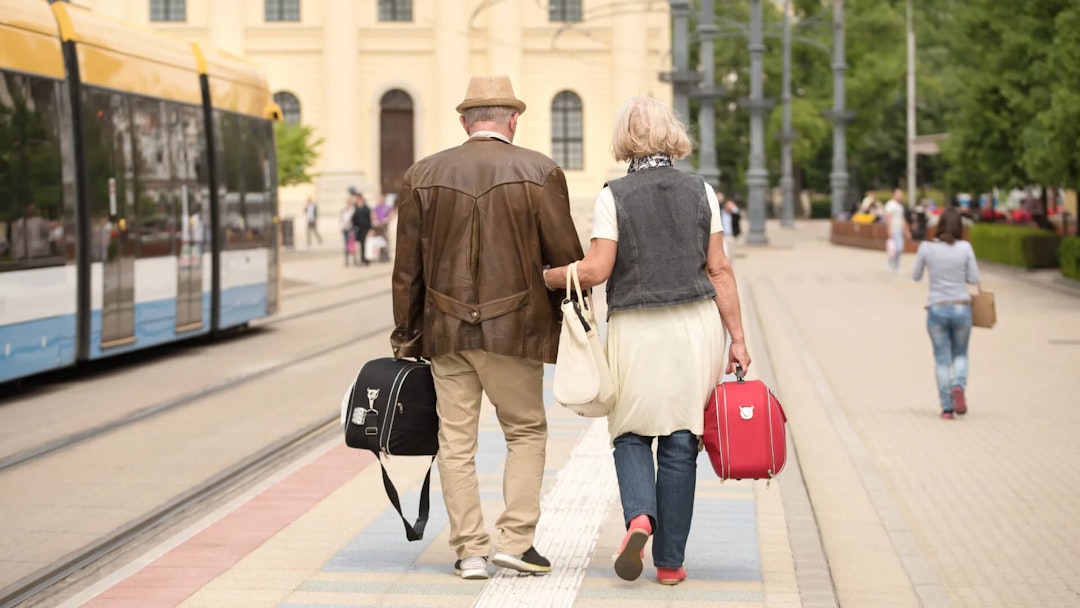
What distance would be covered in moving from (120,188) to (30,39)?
227cm

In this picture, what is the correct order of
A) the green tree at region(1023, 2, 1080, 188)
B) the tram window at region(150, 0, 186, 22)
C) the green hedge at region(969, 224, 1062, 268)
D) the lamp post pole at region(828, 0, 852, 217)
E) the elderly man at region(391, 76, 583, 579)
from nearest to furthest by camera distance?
the elderly man at region(391, 76, 583, 579) < the green tree at region(1023, 2, 1080, 188) < the green hedge at region(969, 224, 1062, 268) < the lamp post pole at region(828, 0, 852, 217) < the tram window at region(150, 0, 186, 22)

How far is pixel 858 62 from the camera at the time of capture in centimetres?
8050

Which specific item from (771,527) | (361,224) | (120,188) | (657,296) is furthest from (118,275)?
(361,224)

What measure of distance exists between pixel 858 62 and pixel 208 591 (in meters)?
76.3

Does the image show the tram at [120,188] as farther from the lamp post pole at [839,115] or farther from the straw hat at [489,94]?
the lamp post pole at [839,115]

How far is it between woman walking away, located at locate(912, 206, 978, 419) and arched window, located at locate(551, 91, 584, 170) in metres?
59.4

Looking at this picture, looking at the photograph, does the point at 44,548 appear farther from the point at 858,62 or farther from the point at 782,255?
the point at 858,62

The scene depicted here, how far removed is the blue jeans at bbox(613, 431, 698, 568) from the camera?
6488 millimetres

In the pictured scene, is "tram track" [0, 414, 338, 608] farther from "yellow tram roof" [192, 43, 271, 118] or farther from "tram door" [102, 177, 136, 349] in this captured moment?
"yellow tram roof" [192, 43, 271, 118]

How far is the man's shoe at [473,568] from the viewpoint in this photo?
670 centimetres

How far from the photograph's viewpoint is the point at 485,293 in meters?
6.55

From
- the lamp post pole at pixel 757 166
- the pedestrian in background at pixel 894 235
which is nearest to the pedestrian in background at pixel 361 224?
the lamp post pole at pixel 757 166

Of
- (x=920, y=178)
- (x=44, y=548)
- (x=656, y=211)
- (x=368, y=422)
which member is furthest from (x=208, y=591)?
(x=920, y=178)

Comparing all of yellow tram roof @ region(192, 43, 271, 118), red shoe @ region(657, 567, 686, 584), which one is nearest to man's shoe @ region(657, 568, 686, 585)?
red shoe @ region(657, 567, 686, 584)
